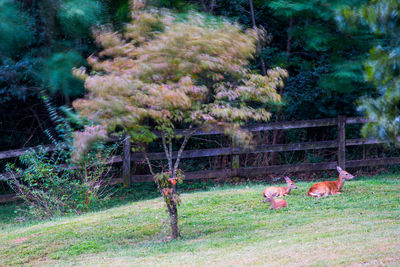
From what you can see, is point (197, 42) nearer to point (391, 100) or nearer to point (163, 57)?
point (163, 57)

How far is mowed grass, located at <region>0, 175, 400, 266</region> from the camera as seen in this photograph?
5738 mm

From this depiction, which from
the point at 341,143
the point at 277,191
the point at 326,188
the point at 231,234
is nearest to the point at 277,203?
Answer: the point at 277,191

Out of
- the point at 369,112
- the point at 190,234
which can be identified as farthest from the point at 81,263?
the point at 369,112

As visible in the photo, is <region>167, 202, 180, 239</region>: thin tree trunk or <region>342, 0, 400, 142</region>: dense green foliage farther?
<region>167, 202, 180, 239</region>: thin tree trunk

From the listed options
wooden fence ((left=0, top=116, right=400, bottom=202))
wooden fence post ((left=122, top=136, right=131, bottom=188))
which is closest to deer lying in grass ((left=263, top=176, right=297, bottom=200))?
wooden fence ((left=0, top=116, right=400, bottom=202))

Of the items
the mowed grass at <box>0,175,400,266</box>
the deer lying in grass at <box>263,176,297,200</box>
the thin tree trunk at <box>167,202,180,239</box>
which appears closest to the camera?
the mowed grass at <box>0,175,400,266</box>

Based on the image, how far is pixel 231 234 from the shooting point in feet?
23.7

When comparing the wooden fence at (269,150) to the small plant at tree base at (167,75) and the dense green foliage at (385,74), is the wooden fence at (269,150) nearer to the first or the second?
the small plant at tree base at (167,75)

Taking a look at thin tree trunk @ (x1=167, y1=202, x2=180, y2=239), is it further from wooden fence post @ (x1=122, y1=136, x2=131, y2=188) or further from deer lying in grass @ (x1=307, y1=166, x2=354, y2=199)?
wooden fence post @ (x1=122, y1=136, x2=131, y2=188)

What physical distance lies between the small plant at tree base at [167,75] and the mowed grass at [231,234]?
1267 millimetres

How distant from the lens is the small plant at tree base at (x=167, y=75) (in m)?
6.16

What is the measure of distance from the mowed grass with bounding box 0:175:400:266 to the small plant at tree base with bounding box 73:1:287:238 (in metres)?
1.27

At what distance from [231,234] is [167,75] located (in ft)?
8.58

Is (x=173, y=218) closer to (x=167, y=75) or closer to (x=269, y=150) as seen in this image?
(x=167, y=75)
